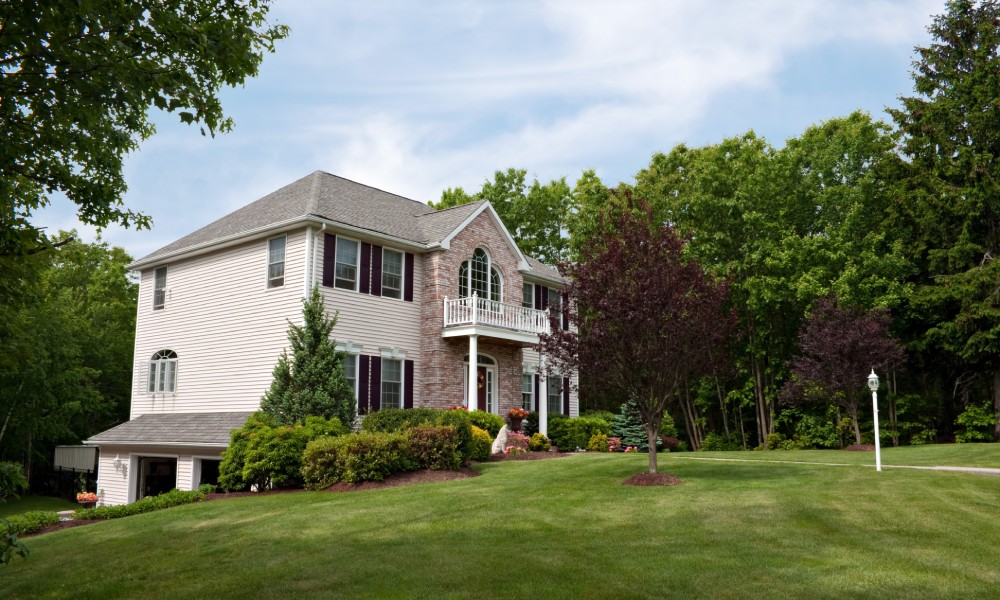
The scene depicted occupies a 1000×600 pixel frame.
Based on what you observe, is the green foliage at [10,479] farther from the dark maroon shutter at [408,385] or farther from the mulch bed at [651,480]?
the dark maroon shutter at [408,385]

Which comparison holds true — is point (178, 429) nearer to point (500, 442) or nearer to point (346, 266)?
point (346, 266)

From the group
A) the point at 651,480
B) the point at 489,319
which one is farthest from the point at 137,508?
the point at 489,319

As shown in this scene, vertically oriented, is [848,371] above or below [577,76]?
below

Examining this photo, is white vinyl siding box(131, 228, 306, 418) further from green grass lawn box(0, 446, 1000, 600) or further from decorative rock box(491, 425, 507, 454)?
green grass lawn box(0, 446, 1000, 600)

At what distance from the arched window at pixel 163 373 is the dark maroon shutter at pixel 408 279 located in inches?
299

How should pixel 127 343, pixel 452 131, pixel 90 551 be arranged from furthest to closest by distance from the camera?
1. pixel 127 343
2. pixel 452 131
3. pixel 90 551

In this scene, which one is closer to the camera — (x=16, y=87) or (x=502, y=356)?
(x=16, y=87)

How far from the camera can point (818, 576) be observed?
281 inches

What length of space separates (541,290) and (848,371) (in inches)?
430

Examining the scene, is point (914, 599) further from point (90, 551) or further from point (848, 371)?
point (848, 371)

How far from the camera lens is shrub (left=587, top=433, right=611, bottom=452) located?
25.5m

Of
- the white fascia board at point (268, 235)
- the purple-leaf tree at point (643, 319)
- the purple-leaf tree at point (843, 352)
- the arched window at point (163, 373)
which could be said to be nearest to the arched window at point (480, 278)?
the white fascia board at point (268, 235)

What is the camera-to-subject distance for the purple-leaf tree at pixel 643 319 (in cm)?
1290

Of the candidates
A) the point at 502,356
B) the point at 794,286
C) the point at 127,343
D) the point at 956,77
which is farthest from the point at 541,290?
the point at 127,343
